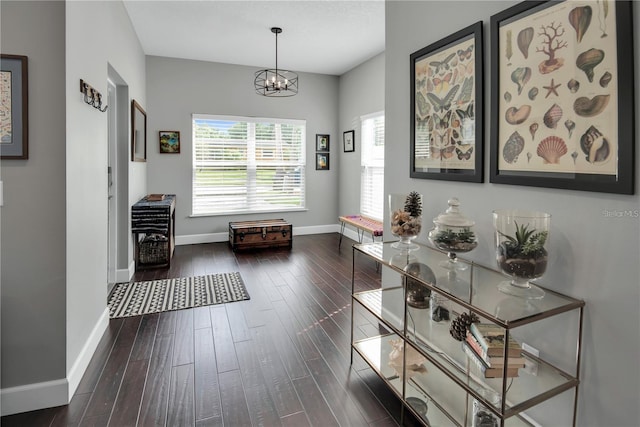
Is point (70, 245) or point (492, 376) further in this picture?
point (70, 245)

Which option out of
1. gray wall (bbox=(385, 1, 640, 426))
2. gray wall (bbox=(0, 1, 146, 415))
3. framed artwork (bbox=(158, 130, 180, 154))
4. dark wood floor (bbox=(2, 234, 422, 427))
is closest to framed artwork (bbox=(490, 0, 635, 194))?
gray wall (bbox=(385, 1, 640, 426))

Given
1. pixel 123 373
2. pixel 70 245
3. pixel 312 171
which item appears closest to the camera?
pixel 70 245

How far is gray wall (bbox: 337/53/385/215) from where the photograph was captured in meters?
5.26

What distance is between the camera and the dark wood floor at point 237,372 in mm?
1812

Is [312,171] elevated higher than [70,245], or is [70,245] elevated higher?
[312,171]

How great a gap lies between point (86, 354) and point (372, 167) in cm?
432

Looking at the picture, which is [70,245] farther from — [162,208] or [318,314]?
[162,208]

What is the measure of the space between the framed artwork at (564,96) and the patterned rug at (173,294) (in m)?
2.67

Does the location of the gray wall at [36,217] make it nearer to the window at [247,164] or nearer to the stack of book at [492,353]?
the stack of book at [492,353]

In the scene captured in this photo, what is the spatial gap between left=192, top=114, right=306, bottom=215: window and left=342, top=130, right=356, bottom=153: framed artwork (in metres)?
0.73

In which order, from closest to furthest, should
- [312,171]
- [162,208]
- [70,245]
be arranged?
1. [70,245]
2. [162,208]
3. [312,171]

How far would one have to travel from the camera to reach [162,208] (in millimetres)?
4191

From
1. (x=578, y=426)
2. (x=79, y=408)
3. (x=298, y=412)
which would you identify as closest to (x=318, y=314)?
(x=298, y=412)

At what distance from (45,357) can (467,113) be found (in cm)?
261
